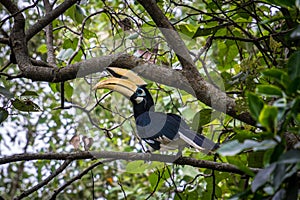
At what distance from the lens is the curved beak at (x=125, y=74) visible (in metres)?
1.22

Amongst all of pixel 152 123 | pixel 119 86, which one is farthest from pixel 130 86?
pixel 152 123

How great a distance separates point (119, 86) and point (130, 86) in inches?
1.1

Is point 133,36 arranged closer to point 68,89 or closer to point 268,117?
point 68,89

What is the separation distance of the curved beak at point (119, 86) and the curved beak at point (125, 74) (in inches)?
0.4

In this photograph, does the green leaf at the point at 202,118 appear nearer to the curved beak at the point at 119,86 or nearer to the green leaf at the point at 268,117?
the curved beak at the point at 119,86

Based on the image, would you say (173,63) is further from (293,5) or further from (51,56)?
(293,5)

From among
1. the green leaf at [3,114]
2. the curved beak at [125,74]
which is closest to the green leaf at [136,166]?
the curved beak at [125,74]

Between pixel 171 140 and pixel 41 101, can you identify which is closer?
pixel 171 140

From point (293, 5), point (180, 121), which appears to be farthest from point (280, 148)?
point (180, 121)

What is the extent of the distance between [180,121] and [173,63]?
24 centimetres

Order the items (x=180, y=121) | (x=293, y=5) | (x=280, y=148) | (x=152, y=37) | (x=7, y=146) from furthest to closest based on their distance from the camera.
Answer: (x=7, y=146) → (x=152, y=37) → (x=180, y=121) → (x=293, y=5) → (x=280, y=148)

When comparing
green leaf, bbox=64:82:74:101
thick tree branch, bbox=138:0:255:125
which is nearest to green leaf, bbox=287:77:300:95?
thick tree branch, bbox=138:0:255:125

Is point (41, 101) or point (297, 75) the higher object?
point (41, 101)

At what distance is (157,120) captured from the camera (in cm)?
136
